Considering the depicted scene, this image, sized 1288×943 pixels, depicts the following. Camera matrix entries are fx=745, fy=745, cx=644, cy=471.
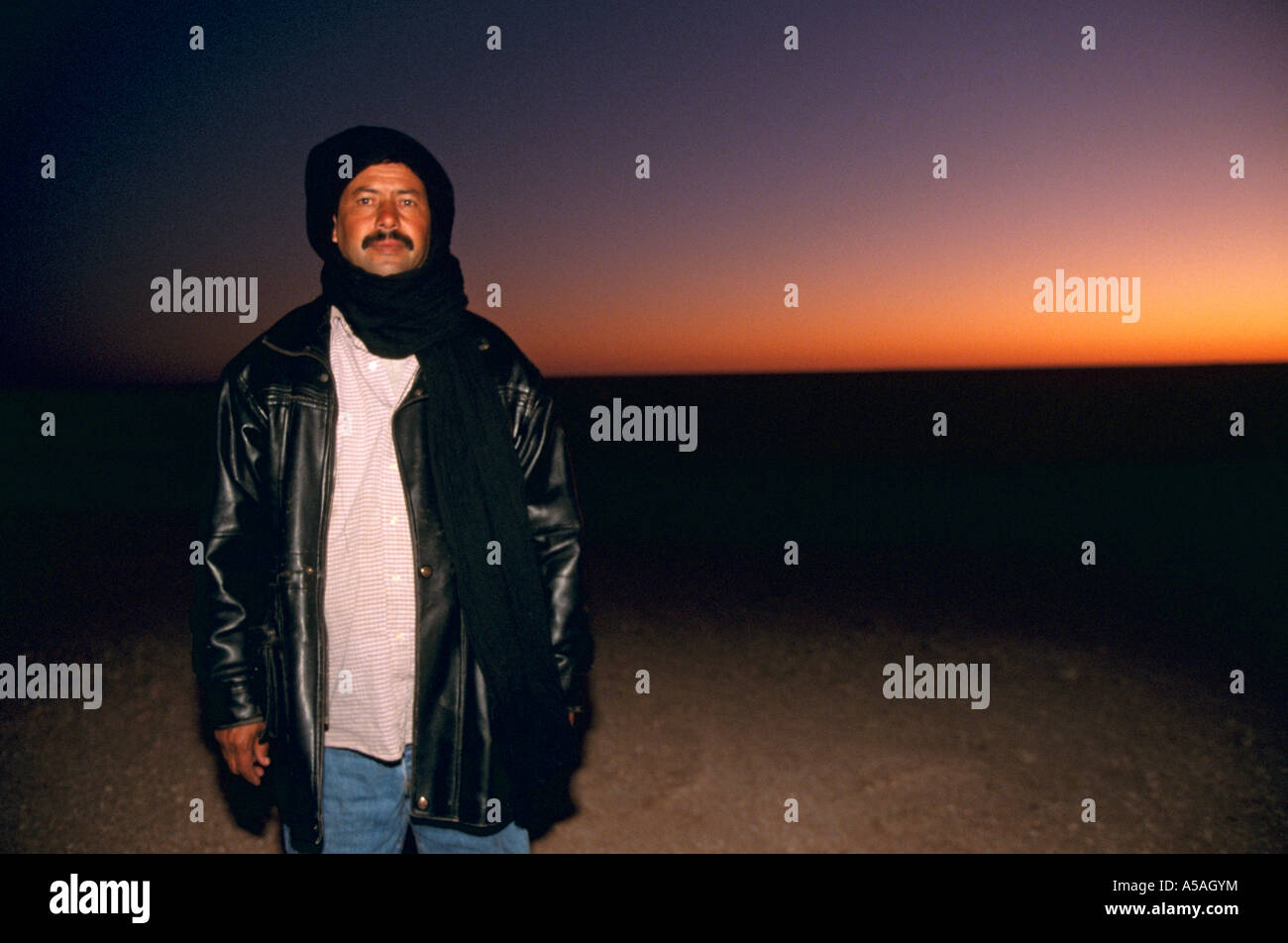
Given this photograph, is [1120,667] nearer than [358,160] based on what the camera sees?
No

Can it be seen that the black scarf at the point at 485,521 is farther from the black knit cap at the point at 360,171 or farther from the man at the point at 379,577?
the black knit cap at the point at 360,171

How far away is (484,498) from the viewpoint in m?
2.10

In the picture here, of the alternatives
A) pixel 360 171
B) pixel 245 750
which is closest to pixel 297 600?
pixel 245 750

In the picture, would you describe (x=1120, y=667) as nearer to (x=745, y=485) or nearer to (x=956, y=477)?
(x=745, y=485)

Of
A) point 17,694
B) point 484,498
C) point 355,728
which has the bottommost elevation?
point 17,694

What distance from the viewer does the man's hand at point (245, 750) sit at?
6.56 ft

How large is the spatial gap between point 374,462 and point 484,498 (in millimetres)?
313

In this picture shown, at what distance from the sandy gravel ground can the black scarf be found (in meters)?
1.69

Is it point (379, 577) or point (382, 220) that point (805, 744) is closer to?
point (379, 577)

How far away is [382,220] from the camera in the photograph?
2131 millimetres

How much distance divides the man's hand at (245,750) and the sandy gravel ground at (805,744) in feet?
5.96

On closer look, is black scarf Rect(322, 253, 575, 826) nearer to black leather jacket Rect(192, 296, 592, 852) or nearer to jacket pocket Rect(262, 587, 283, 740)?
black leather jacket Rect(192, 296, 592, 852)

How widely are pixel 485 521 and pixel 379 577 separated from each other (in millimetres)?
317
